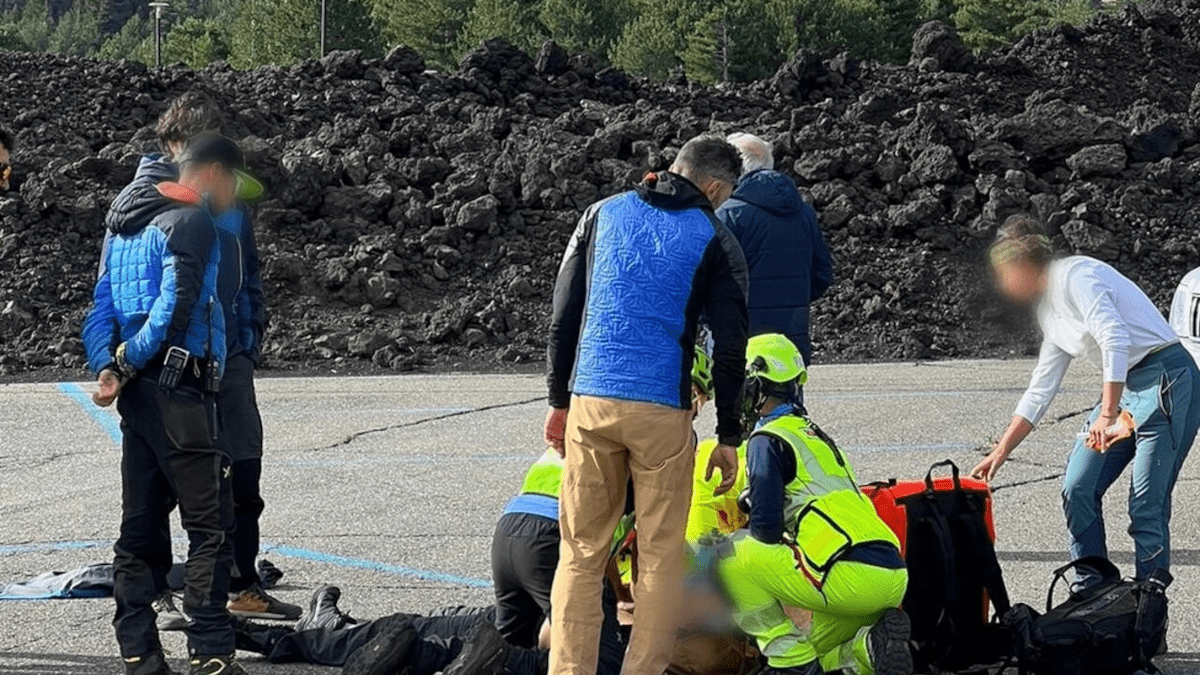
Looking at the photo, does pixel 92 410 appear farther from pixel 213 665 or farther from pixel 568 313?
pixel 568 313

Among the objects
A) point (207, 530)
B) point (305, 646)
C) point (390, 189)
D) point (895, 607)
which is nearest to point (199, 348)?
point (207, 530)

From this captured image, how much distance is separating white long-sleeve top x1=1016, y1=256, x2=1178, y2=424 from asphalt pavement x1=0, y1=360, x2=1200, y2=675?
1.10 metres

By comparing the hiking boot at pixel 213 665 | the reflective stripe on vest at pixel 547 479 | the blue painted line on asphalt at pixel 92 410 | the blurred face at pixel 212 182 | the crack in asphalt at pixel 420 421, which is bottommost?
the blue painted line on asphalt at pixel 92 410

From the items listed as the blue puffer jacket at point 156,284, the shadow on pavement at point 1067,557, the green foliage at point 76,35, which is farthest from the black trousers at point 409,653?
the green foliage at point 76,35

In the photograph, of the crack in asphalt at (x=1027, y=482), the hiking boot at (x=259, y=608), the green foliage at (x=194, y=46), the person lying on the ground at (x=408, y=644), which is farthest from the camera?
the green foliage at (x=194, y=46)

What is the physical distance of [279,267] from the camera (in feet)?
59.6

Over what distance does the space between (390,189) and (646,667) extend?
1466cm

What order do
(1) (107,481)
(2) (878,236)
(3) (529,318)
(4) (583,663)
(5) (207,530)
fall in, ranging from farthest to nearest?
1. (2) (878,236)
2. (3) (529,318)
3. (1) (107,481)
4. (5) (207,530)
5. (4) (583,663)

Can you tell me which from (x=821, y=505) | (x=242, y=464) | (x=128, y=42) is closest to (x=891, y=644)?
(x=821, y=505)

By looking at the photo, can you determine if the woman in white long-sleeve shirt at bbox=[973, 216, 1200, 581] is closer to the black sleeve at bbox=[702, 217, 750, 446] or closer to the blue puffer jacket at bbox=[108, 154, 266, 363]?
the black sleeve at bbox=[702, 217, 750, 446]

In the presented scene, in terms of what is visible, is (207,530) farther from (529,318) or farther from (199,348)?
(529,318)

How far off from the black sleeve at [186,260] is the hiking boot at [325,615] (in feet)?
4.14

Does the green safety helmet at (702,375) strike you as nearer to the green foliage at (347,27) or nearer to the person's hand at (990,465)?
the person's hand at (990,465)

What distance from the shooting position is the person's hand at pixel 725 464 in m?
5.46
